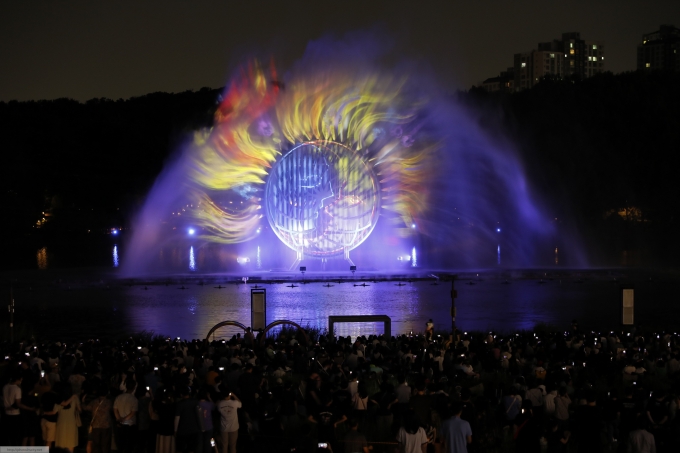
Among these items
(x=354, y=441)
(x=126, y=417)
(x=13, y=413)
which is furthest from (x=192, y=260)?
(x=354, y=441)

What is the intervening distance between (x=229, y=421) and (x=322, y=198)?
3870cm

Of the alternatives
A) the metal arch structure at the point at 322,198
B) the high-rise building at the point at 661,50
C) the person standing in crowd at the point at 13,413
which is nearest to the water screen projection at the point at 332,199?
the metal arch structure at the point at 322,198

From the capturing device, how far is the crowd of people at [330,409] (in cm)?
916

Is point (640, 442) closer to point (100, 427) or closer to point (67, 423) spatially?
point (100, 427)

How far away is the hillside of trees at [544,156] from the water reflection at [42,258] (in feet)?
16.0

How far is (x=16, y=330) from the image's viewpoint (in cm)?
2205

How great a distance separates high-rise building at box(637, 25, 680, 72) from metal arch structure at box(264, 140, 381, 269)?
153917 millimetres

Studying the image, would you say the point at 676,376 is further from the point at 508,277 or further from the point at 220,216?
the point at 220,216

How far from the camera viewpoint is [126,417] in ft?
31.9

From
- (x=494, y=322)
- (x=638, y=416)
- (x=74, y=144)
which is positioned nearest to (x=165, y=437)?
(x=638, y=416)

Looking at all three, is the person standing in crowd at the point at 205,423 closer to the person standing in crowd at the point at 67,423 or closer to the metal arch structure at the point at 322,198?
the person standing in crowd at the point at 67,423

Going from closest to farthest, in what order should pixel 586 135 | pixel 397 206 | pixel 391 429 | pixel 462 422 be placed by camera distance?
pixel 462 422
pixel 391 429
pixel 397 206
pixel 586 135

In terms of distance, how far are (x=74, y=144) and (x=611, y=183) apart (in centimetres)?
4931

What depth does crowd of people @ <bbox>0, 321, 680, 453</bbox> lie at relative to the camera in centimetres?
916
